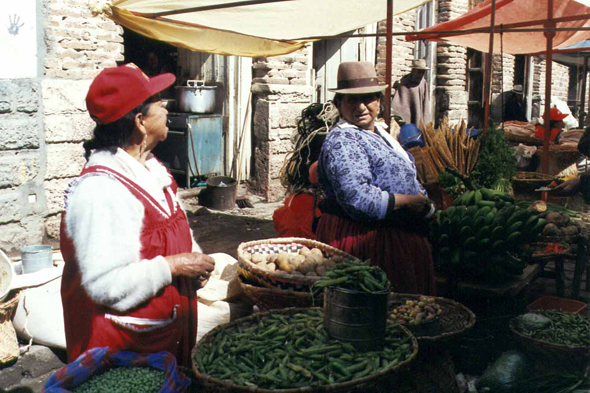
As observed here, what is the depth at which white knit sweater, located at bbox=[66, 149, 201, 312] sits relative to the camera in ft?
7.18

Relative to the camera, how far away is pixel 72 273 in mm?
2361

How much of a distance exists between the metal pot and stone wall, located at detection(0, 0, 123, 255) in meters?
2.31

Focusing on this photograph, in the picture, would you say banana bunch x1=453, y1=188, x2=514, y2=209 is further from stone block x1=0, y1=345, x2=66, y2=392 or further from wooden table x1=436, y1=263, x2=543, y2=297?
stone block x1=0, y1=345, x2=66, y2=392

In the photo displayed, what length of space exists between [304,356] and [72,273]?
3.13ft

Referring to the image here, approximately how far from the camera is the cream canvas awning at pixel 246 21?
5164mm

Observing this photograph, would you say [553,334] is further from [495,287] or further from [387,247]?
[387,247]

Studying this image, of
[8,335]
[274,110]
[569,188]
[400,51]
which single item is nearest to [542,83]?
[400,51]

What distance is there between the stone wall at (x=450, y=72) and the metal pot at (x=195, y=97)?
6281mm

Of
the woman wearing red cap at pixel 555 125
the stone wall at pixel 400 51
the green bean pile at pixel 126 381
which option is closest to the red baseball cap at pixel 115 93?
the green bean pile at pixel 126 381

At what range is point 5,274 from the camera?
13.5ft

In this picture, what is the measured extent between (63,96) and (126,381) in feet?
15.1

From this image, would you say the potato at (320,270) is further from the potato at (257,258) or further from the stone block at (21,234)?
the stone block at (21,234)

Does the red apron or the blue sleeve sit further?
the blue sleeve

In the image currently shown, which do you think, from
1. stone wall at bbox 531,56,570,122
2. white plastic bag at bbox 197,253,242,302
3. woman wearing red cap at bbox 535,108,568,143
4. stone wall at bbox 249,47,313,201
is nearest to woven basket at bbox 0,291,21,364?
white plastic bag at bbox 197,253,242,302
